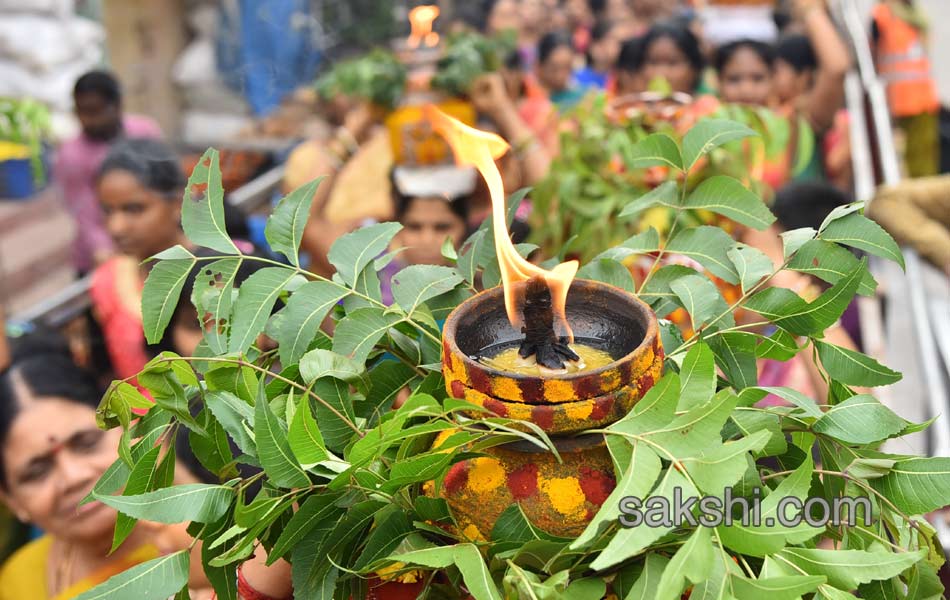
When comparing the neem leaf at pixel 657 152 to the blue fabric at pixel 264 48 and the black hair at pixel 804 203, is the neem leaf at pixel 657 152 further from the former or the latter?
the blue fabric at pixel 264 48

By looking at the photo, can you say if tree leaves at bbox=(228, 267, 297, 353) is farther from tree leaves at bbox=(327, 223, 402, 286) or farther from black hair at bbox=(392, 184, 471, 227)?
black hair at bbox=(392, 184, 471, 227)

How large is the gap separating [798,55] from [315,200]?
8.93 ft

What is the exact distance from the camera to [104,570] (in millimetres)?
2070

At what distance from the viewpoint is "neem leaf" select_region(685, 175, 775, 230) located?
1085 mm

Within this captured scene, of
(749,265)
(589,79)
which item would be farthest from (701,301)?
(589,79)

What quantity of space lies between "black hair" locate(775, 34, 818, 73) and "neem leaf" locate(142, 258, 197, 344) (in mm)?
4578

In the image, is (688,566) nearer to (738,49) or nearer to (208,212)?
(208,212)

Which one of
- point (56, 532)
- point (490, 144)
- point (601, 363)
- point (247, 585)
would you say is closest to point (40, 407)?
point (56, 532)

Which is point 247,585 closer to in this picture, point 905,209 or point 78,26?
point 905,209

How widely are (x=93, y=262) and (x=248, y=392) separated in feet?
12.4

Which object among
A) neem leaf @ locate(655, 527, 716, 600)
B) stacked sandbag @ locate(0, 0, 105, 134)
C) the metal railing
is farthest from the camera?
stacked sandbag @ locate(0, 0, 105, 134)

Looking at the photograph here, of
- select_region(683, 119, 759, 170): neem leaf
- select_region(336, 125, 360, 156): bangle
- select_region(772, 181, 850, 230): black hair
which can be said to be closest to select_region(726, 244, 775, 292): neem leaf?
select_region(683, 119, 759, 170): neem leaf

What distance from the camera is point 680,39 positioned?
4512mm

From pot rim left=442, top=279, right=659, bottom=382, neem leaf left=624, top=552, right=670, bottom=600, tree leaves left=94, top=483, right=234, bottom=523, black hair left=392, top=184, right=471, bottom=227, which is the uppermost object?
pot rim left=442, top=279, right=659, bottom=382
